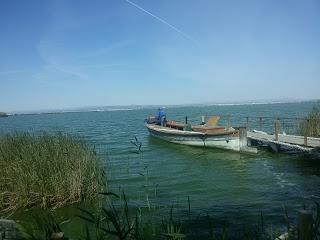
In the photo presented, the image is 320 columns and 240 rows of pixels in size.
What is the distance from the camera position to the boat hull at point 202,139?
858 inches

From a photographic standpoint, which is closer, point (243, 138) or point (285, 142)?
point (285, 142)

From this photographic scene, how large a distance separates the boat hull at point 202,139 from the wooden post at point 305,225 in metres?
17.7

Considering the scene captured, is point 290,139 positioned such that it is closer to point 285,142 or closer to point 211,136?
point 285,142

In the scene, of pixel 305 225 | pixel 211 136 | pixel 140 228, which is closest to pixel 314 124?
pixel 211 136

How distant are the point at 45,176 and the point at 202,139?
1417cm

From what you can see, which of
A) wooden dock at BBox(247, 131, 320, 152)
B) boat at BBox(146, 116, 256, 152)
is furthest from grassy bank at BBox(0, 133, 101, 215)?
boat at BBox(146, 116, 256, 152)

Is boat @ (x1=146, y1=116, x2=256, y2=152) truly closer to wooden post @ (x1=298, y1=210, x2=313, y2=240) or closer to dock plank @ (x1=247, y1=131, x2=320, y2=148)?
dock plank @ (x1=247, y1=131, x2=320, y2=148)

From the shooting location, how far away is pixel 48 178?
33.3ft

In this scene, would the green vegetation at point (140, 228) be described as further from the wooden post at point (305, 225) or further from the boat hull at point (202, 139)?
the boat hull at point (202, 139)

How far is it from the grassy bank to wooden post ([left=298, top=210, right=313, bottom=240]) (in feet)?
23.9

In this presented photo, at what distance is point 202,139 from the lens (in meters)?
23.2

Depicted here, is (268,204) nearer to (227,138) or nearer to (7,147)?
(7,147)

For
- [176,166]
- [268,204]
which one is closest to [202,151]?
[176,166]

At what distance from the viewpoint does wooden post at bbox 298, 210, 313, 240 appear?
390cm
